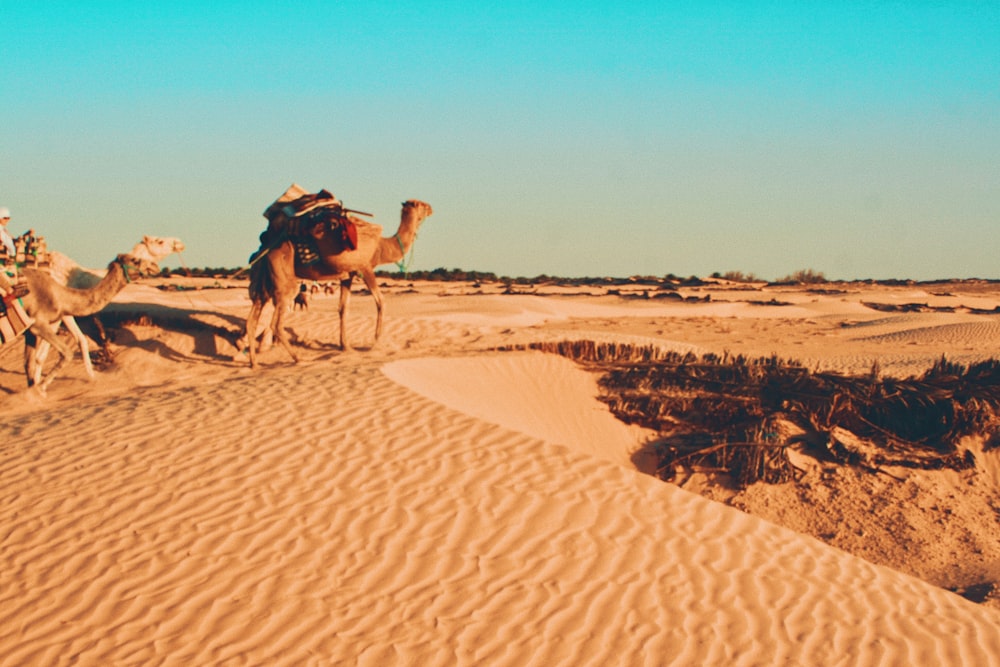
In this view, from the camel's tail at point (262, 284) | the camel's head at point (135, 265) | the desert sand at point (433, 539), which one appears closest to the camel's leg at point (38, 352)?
the desert sand at point (433, 539)

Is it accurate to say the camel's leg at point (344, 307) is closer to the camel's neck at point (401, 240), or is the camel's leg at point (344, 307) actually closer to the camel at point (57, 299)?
the camel's neck at point (401, 240)

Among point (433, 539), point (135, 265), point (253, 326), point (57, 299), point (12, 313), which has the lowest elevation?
point (433, 539)

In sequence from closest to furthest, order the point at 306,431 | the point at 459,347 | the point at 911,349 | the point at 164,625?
the point at 164,625
the point at 306,431
the point at 459,347
the point at 911,349

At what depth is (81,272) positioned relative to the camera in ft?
46.2

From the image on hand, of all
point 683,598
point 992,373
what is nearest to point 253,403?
point 683,598

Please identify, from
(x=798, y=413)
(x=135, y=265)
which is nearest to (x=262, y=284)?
(x=135, y=265)

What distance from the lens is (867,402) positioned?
37.7 ft

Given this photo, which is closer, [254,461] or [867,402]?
[254,461]

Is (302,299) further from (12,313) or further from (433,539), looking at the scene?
(433,539)

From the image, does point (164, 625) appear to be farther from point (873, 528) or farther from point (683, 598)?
point (873, 528)

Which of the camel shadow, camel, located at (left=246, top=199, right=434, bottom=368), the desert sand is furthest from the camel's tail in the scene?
the desert sand

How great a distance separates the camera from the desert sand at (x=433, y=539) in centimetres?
594

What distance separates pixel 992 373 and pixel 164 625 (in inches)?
420

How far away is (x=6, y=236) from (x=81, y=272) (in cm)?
159
